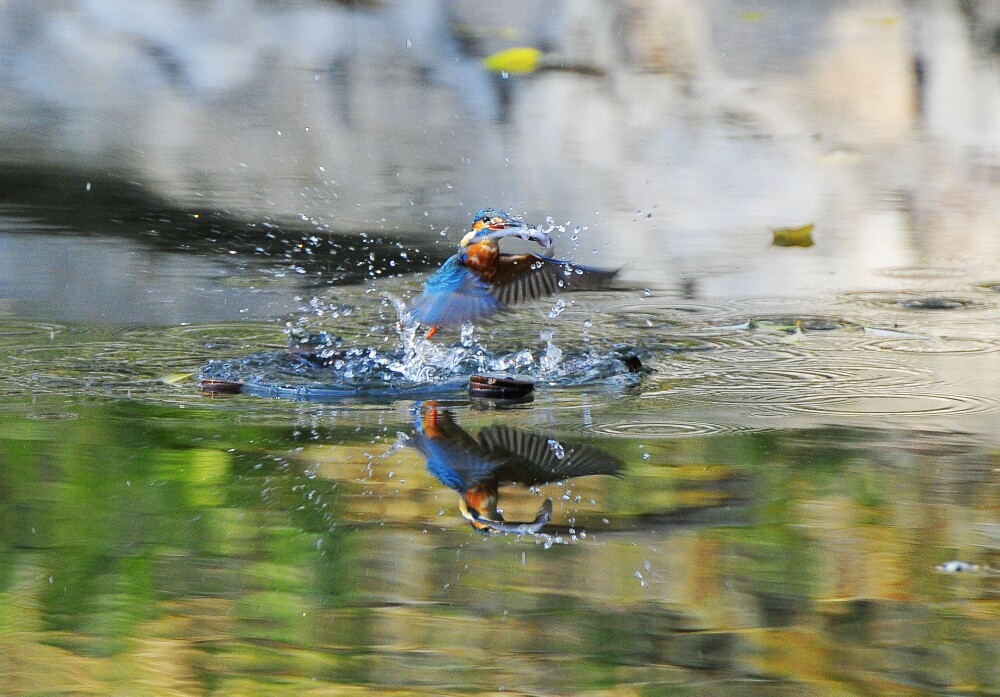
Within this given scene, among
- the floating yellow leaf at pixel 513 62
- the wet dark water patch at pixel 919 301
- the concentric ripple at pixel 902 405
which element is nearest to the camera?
the concentric ripple at pixel 902 405

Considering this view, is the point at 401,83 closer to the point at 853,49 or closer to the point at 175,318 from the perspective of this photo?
the point at 853,49

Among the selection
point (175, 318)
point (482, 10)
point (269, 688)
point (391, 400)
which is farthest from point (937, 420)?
point (482, 10)

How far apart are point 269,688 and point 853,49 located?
24.3 ft

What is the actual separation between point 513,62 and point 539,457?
5605 mm

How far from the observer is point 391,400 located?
3744mm

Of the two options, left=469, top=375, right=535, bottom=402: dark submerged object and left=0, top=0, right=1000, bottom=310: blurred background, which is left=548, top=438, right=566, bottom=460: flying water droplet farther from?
left=0, top=0, right=1000, bottom=310: blurred background

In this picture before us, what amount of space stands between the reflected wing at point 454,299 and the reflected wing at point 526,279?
10 centimetres

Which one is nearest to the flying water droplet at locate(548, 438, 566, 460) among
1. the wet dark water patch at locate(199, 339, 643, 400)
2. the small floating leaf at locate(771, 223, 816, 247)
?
the wet dark water patch at locate(199, 339, 643, 400)

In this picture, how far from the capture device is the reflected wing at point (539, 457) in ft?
9.70

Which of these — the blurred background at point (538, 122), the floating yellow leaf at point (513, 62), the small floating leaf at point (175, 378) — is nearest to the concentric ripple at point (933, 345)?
the blurred background at point (538, 122)

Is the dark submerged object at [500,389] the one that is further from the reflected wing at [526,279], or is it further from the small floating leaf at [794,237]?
the small floating leaf at [794,237]

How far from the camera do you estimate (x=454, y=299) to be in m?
4.07

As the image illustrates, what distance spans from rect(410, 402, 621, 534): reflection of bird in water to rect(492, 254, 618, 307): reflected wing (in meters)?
0.93

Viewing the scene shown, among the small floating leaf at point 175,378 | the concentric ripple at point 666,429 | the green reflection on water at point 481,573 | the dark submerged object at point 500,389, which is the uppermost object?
the small floating leaf at point 175,378
